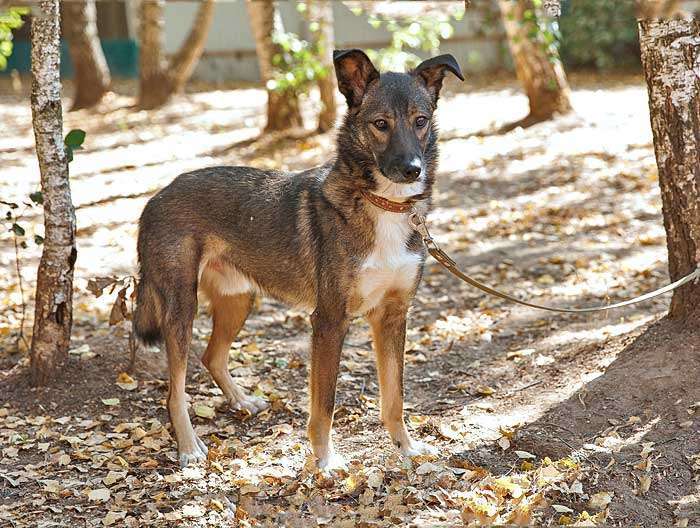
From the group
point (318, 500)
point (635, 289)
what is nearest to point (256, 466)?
point (318, 500)

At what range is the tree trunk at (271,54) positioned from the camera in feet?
38.7

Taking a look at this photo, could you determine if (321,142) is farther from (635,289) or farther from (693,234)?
(693,234)

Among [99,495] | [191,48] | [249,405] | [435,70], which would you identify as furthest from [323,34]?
[99,495]

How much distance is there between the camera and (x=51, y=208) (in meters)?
5.22

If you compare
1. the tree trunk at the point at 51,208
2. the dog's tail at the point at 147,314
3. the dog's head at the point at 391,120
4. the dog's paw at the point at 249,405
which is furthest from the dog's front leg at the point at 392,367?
the tree trunk at the point at 51,208

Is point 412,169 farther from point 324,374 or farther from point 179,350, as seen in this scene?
point 179,350

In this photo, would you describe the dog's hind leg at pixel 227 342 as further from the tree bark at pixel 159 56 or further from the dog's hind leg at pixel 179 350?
the tree bark at pixel 159 56

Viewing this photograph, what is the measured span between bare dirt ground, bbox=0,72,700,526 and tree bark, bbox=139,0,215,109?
6.50 m

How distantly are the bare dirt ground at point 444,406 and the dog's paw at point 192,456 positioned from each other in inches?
2.1

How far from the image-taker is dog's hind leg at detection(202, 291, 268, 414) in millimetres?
5418

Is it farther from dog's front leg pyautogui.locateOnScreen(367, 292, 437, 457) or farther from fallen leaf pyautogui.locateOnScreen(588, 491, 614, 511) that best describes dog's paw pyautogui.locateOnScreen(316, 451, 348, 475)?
fallen leaf pyautogui.locateOnScreen(588, 491, 614, 511)

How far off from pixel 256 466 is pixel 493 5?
1639 cm

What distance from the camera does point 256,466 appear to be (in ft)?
15.4

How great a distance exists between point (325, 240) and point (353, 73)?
0.84 m
